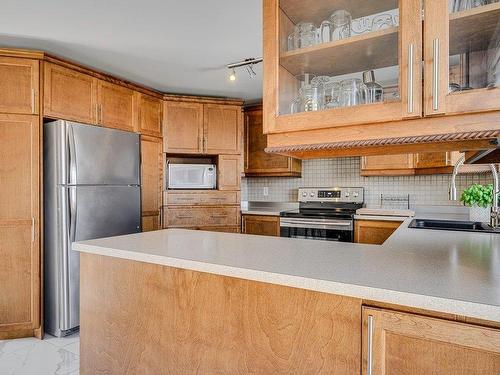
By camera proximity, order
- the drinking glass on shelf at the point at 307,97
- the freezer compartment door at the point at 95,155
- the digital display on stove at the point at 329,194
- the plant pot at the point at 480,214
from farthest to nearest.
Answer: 1. the digital display on stove at the point at 329,194
2. the freezer compartment door at the point at 95,155
3. the plant pot at the point at 480,214
4. the drinking glass on shelf at the point at 307,97

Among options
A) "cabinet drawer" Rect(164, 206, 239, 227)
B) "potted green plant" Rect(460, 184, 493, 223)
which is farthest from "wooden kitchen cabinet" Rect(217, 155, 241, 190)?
"potted green plant" Rect(460, 184, 493, 223)

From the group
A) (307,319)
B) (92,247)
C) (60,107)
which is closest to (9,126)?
(60,107)

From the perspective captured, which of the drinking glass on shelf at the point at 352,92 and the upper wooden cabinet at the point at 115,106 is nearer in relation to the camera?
the drinking glass on shelf at the point at 352,92

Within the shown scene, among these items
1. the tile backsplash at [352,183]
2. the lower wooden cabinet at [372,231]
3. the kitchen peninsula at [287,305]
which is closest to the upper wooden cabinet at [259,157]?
the tile backsplash at [352,183]

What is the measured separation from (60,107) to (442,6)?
277 cm

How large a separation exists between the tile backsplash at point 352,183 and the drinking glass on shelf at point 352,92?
9.19ft

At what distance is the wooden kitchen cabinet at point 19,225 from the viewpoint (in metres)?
2.56

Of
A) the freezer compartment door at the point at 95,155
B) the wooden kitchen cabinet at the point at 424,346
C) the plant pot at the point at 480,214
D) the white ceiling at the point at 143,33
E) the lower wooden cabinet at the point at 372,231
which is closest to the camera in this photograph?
the wooden kitchen cabinet at the point at 424,346

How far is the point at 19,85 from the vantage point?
258cm

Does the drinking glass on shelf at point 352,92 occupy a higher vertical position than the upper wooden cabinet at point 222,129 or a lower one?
lower

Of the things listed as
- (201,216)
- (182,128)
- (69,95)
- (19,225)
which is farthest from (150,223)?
(69,95)

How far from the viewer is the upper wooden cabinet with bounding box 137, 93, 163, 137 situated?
11.5 ft

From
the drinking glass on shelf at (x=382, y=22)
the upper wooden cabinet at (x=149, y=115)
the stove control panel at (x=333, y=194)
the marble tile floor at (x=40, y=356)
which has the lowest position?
the marble tile floor at (x=40, y=356)

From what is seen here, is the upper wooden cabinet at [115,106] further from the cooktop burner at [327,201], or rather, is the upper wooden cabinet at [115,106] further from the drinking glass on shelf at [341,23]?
the drinking glass on shelf at [341,23]
